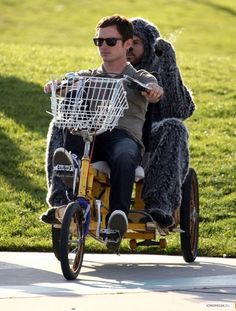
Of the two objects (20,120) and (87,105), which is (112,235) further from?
(20,120)

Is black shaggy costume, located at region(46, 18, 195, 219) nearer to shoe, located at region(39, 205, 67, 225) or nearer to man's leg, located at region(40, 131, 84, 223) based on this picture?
man's leg, located at region(40, 131, 84, 223)

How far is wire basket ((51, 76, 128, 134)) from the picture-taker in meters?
7.11

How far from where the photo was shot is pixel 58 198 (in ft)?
25.5

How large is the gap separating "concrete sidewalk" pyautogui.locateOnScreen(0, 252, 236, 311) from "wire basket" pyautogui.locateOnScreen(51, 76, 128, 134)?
938 mm

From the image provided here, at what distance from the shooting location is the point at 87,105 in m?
7.29

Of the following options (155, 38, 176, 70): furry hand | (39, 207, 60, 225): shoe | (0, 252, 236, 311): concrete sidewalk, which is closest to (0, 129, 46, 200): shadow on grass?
(0, 252, 236, 311): concrete sidewalk

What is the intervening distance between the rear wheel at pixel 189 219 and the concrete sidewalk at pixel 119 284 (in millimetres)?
94

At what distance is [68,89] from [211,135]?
19.3ft

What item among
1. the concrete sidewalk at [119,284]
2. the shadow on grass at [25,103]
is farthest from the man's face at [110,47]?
the shadow on grass at [25,103]

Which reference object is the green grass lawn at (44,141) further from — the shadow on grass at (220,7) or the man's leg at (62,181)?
the shadow on grass at (220,7)

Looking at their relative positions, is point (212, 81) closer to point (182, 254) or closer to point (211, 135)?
point (211, 135)

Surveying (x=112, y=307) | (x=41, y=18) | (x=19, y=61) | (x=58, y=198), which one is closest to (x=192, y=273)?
(x=58, y=198)

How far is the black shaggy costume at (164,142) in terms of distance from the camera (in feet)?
25.8

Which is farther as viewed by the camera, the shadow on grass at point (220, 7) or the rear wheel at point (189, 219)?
the shadow on grass at point (220, 7)
